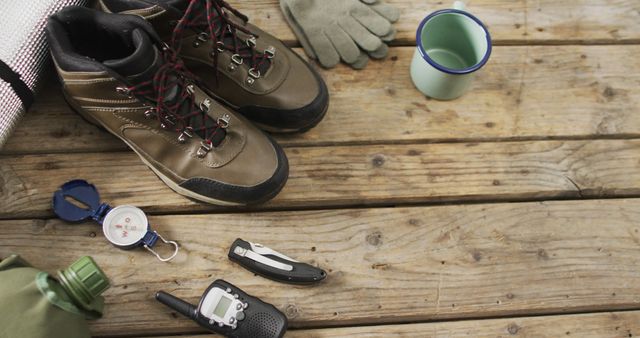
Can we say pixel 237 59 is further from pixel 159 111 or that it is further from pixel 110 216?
pixel 110 216

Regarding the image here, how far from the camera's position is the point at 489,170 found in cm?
112

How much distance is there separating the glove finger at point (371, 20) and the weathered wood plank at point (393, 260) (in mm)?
380

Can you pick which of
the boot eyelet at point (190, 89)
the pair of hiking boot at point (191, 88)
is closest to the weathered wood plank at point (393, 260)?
the pair of hiking boot at point (191, 88)

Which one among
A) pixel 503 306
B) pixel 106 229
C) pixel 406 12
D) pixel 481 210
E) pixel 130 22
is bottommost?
pixel 106 229

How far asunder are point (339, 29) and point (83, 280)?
2.29 feet

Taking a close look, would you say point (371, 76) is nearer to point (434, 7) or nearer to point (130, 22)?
point (434, 7)

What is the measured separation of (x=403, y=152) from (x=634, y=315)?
51 centimetres

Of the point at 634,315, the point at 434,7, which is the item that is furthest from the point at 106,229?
the point at 634,315

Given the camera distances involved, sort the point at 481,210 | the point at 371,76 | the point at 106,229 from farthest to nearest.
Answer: the point at 371,76 < the point at 481,210 < the point at 106,229

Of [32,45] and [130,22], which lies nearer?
[130,22]

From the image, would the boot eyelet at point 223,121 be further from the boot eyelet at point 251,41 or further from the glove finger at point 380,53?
the glove finger at point 380,53

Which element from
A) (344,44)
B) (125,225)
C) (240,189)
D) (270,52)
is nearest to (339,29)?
(344,44)

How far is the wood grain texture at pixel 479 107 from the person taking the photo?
1.08m

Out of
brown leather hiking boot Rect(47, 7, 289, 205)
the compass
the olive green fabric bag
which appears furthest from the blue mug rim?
the olive green fabric bag
